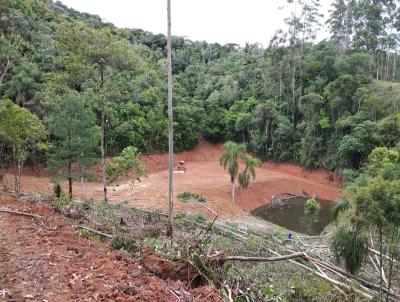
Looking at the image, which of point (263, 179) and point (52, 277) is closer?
point (52, 277)

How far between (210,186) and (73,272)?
2103 centimetres

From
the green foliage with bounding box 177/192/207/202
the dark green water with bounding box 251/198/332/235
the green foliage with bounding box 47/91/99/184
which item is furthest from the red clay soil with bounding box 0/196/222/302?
the dark green water with bounding box 251/198/332/235

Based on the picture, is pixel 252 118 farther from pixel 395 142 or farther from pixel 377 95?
pixel 395 142

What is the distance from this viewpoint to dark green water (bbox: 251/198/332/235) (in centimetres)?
2070

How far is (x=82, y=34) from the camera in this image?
11992 mm

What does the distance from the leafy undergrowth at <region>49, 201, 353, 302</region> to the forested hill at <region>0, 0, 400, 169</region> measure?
24.7ft

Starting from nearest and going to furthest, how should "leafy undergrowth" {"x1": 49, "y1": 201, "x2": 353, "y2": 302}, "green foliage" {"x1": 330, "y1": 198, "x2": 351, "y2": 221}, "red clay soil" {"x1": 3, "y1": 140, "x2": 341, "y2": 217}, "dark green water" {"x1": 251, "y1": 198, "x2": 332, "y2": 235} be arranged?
"leafy undergrowth" {"x1": 49, "y1": 201, "x2": 353, "y2": 302}, "green foliage" {"x1": 330, "y1": 198, "x2": 351, "y2": 221}, "dark green water" {"x1": 251, "y1": 198, "x2": 332, "y2": 235}, "red clay soil" {"x1": 3, "y1": 140, "x2": 341, "y2": 217}

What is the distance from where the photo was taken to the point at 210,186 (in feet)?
84.2

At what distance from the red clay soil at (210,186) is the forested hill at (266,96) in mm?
1390

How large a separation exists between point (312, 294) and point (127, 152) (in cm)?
1149

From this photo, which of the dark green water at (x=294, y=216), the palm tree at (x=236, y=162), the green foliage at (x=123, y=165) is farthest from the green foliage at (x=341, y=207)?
the palm tree at (x=236, y=162)

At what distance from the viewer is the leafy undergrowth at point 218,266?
4.98m

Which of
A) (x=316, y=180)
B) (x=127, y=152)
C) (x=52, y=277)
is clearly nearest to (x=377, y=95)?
(x=316, y=180)

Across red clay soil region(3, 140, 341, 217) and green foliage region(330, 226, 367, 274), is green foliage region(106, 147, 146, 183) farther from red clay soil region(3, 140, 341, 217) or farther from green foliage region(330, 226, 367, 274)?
green foliage region(330, 226, 367, 274)
